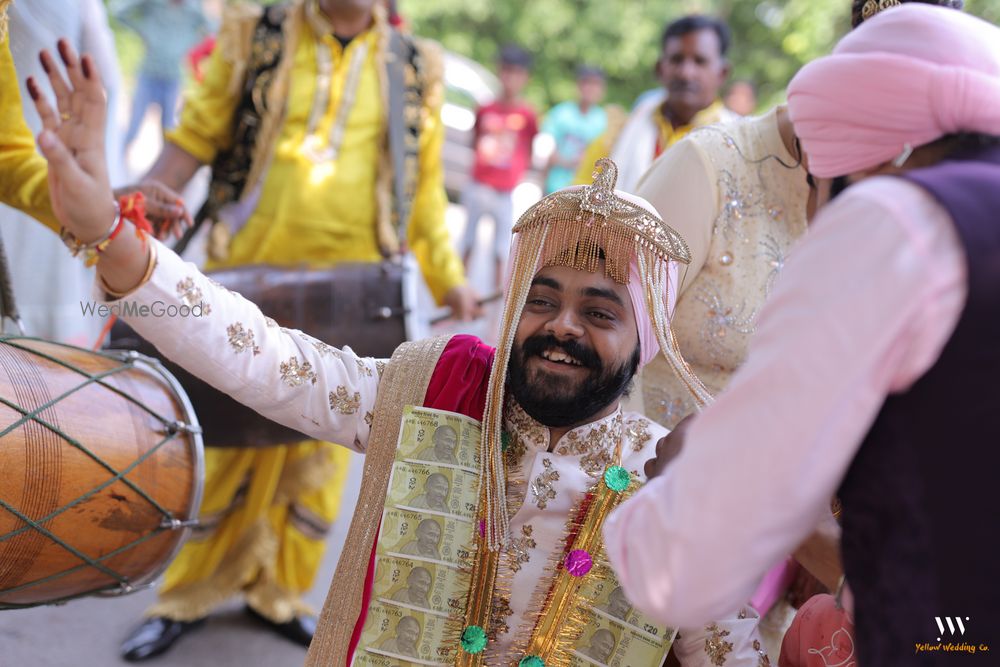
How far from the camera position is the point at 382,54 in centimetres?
366

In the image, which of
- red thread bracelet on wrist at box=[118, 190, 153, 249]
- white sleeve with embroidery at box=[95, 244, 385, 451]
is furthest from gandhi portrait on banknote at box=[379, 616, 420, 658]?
red thread bracelet on wrist at box=[118, 190, 153, 249]

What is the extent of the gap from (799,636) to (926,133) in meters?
1.06

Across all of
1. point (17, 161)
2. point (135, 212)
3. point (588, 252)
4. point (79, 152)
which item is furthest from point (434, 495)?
point (17, 161)

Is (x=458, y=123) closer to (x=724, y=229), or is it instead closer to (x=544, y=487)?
(x=724, y=229)

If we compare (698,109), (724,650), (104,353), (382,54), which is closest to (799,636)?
(724,650)

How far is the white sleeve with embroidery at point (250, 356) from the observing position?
1941mm

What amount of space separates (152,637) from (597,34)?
49.7 feet

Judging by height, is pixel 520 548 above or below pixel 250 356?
below

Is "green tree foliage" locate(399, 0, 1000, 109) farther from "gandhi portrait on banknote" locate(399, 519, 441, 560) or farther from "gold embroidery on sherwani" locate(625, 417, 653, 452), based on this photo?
"gandhi portrait on banknote" locate(399, 519, 441, 560)

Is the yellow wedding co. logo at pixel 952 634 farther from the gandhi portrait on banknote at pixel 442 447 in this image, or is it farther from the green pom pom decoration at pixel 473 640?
the gandhi portrait on banknote at pixel 442 447

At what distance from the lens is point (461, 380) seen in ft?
7.08

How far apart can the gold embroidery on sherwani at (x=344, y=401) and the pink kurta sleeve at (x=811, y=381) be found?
3.10 ft

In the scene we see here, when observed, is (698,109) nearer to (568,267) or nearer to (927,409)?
(568,267)

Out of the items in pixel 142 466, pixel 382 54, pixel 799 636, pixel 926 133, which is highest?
pixel 382 54
